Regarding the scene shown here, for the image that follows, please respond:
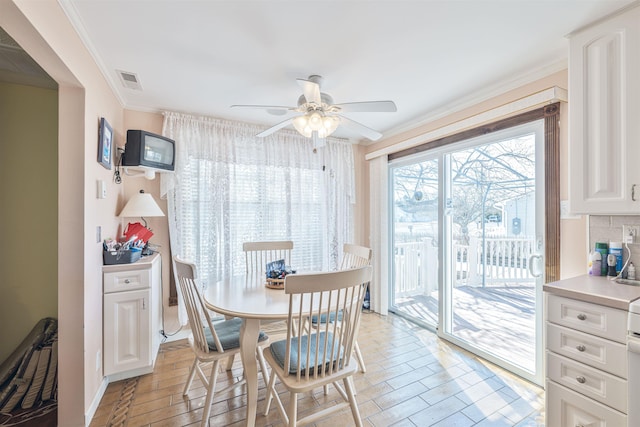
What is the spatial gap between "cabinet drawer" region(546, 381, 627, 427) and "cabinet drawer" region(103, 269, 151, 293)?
2.77 meters

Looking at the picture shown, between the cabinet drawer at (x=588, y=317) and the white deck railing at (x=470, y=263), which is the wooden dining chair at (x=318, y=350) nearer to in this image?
the cabinet drawer at (x=588, y=317)

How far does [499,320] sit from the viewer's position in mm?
2488

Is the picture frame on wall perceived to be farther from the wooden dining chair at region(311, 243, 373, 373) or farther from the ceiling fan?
the wooden dining chair at region(311, 243, 373, 373)

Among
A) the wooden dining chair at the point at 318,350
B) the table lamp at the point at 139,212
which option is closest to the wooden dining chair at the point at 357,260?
the wooden dining chair at the point at 318,350

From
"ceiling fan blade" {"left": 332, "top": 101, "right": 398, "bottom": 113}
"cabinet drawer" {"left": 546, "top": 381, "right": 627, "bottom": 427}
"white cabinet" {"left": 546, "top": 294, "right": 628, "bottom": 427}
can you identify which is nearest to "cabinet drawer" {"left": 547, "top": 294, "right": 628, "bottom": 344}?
"white cabinet" {"left": 546, "top": 294, "right": 628, "bottom": 427}

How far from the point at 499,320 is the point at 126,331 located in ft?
10.4

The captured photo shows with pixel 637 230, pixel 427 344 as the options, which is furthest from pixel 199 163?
pixel 637 230

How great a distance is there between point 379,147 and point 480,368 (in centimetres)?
270

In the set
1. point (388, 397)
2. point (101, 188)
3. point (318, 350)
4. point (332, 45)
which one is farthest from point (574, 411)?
point (101, 188)

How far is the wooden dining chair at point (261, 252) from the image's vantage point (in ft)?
9.05

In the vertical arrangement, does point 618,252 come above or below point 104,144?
below

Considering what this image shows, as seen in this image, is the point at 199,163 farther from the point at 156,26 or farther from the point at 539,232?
the point at 539,232

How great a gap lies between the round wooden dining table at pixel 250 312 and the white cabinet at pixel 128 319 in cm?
65

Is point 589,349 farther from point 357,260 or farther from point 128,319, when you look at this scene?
point 128,319
